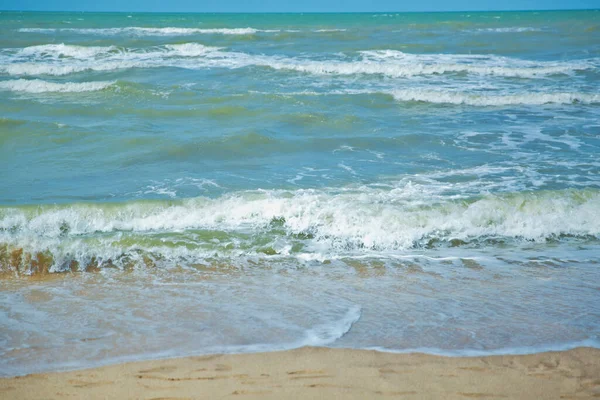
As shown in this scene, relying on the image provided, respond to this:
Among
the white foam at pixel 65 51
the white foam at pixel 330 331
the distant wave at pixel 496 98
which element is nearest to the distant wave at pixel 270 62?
the white foam at pixel 65 51

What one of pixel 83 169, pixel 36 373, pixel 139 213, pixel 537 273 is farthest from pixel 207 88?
pixel 36 373

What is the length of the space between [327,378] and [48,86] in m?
15.6

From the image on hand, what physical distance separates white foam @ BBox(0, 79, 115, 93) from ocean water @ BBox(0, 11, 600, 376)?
6.6 inches

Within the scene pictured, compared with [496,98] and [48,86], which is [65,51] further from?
[496,98]

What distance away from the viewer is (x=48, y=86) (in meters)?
16.3

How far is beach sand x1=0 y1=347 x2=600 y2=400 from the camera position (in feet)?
10.7

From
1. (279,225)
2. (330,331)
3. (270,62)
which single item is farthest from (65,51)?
(330,331)

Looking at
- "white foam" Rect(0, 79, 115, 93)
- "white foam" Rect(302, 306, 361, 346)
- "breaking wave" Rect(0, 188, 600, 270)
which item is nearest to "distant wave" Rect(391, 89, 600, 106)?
"breaking wave" Rect(0, 188, 600, 270)

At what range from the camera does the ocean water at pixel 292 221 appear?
13.8 ft

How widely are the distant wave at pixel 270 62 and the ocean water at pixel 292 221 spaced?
405 cm

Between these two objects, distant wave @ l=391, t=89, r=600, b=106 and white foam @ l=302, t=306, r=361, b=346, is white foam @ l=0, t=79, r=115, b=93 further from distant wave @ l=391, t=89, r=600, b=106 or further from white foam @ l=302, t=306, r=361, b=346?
white foam @ l=302, t=306, r=361, b=346

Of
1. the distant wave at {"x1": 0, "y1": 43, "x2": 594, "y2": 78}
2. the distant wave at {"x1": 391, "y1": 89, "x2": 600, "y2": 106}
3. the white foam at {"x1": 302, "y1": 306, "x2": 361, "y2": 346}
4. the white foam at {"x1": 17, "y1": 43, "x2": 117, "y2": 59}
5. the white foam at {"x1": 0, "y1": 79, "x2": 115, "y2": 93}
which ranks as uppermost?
the white foam at {"x1": 17, "y1": 43, "x2": 117, "y2": 59}

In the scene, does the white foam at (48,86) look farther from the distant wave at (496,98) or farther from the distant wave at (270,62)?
the distant wave at (496,98)

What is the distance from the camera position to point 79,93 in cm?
1555
